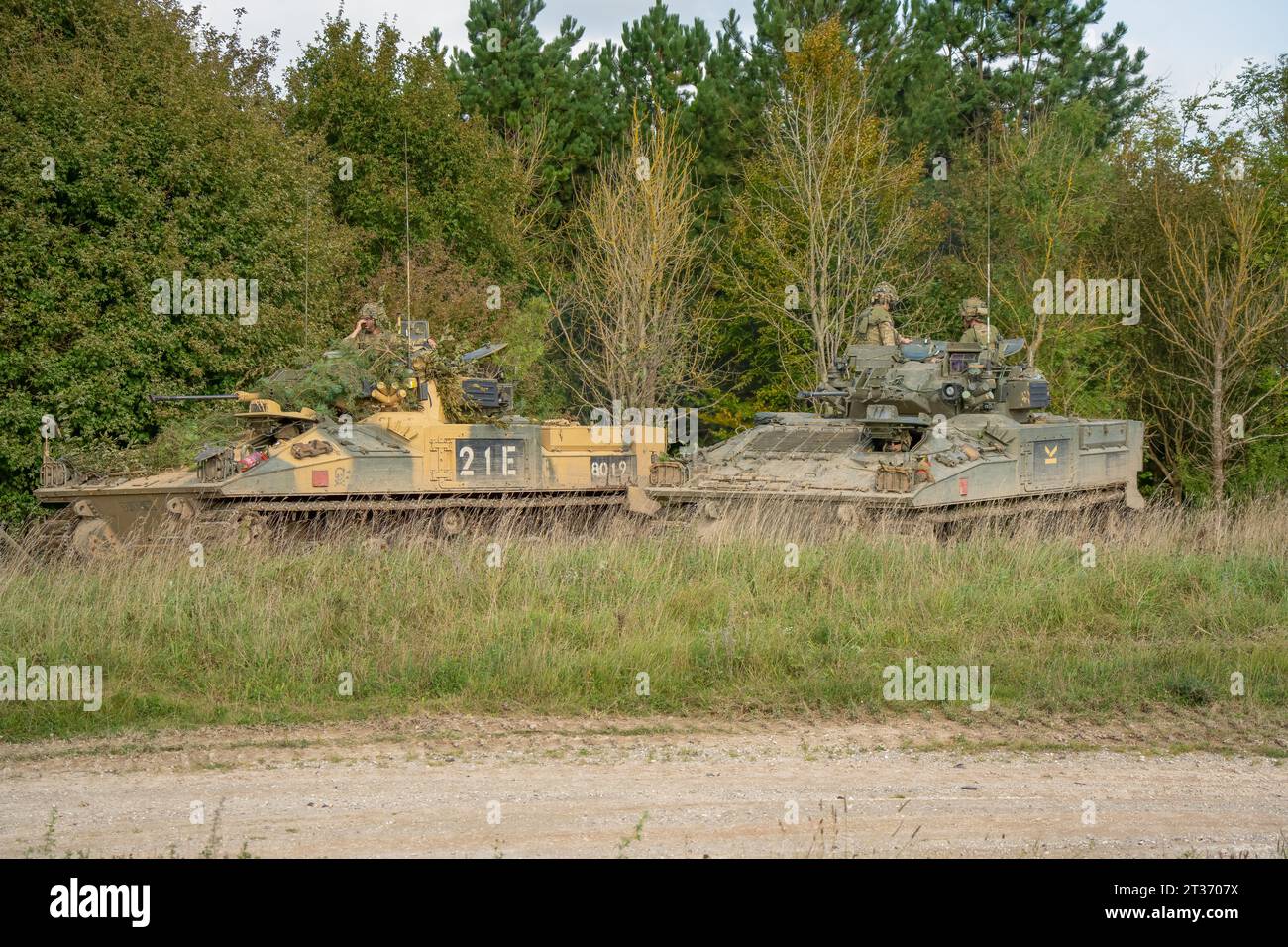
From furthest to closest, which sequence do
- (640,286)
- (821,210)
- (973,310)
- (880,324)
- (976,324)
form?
(640,286), (821,210), (976,324), (973,310), (880,324)

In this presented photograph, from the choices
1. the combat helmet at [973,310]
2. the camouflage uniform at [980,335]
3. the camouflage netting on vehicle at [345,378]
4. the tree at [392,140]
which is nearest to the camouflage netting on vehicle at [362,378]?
the camouflage netting on vehicle at [345,378]

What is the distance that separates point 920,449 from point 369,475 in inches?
250

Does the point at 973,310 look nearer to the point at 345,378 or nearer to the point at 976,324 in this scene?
the point at 976,324

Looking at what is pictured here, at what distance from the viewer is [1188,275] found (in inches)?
950

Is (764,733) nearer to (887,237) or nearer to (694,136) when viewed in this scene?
(887,237)

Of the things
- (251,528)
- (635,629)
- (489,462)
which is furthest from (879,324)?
(635,629)

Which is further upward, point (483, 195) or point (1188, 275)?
point (483, 195)

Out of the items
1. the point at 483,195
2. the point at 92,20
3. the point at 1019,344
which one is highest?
the point at 92,20

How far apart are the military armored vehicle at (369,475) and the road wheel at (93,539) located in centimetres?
1

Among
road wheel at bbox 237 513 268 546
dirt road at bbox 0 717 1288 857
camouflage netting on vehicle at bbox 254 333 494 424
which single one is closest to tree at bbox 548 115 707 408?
camouflage netting on vehicle at bbox 254 333 494 424

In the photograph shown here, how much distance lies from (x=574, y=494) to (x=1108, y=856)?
40.7 ft

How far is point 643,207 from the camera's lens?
27.5m

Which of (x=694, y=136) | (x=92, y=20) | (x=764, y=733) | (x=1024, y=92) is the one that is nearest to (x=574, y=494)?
(x=764, y=733)

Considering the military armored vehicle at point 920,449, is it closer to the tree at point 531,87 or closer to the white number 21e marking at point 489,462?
the white number 21e marking at point 489,462
